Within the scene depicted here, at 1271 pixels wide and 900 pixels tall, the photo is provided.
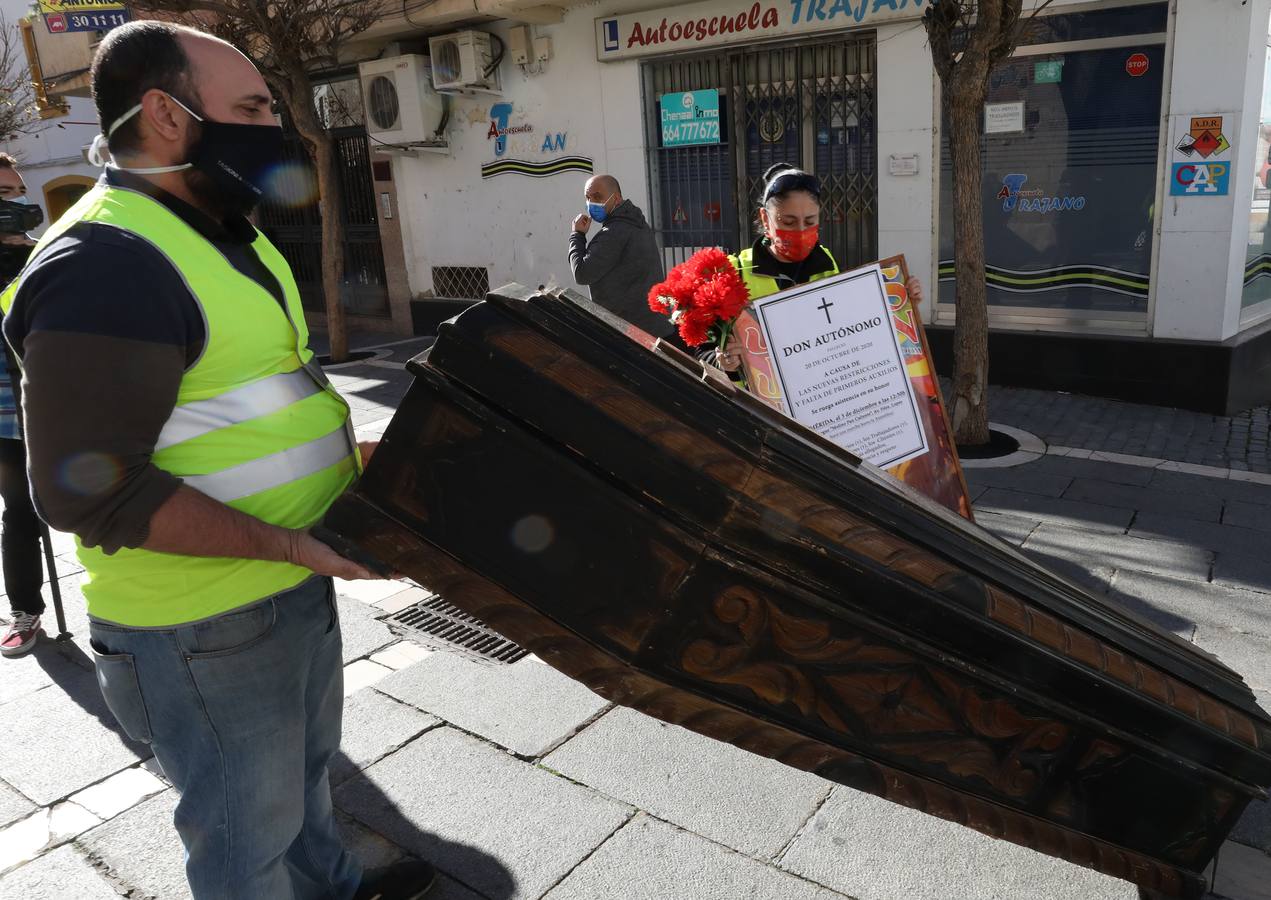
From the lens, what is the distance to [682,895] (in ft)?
8.02

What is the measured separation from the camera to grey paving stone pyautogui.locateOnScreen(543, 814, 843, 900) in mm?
2449

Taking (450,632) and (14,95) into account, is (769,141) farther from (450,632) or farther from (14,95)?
(14,95)

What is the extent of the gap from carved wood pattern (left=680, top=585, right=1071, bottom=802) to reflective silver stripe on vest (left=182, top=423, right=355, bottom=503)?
0.80 metres

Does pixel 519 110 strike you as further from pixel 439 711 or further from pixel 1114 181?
pixel 439 711

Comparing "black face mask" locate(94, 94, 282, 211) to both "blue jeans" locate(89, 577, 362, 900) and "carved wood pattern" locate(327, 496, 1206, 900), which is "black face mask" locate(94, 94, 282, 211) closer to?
"carved wood pattern" locate(327, 496, 1206, 900)

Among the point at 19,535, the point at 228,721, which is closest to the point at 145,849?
the point at 228,721

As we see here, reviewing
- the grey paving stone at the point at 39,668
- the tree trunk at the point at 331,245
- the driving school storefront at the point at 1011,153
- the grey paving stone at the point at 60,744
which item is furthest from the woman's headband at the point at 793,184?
the tree trunk at the point at 331,245

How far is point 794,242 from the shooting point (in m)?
3.45

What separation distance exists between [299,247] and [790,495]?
13973 millimetres

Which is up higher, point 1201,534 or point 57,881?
point 57,881

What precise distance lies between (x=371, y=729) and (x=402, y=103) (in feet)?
30.8

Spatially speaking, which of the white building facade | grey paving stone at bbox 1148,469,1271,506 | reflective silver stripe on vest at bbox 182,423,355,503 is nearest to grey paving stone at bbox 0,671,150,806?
reflective silver stripe on vest at bbox 182,423,355,503

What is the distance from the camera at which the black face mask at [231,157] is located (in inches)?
64.6

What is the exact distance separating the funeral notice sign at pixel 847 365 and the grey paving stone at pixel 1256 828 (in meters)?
1.51
